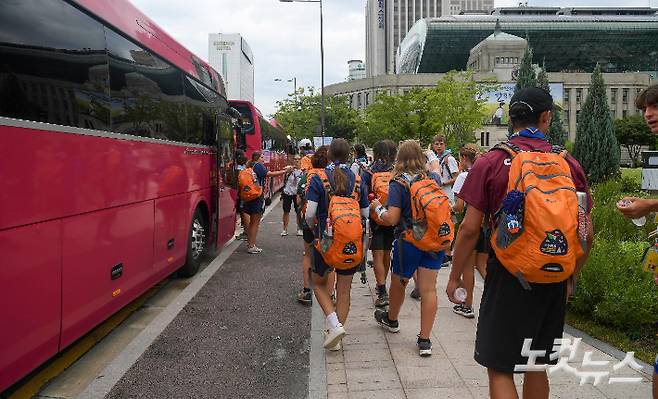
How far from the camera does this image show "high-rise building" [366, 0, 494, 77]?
171375 mm

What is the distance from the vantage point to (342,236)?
464cm

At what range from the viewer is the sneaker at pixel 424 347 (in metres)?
4.75

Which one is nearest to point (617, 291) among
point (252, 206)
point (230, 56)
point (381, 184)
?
point (381, 184)

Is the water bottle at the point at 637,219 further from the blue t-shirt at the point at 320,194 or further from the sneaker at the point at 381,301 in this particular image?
the sneaker at the point at 381,301

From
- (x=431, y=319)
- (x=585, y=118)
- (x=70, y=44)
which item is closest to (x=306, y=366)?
(x=431, y=319)

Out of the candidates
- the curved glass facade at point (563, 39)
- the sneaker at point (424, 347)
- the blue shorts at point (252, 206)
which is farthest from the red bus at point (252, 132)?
the curved glass facade at point (563, 39)

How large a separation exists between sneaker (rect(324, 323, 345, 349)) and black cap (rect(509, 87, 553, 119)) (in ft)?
8.74

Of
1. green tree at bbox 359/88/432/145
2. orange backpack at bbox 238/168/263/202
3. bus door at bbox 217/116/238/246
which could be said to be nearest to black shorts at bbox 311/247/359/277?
bus door at bbox 217/116/238/246

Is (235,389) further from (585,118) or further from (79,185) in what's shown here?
(585,118)

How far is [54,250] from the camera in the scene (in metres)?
3.88

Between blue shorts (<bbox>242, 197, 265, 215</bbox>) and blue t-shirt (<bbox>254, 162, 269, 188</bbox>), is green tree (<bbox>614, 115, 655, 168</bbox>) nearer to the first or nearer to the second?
blue t-shirt (<bbox>254, 162, 269, 188</bbox>)

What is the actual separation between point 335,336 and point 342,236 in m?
0.92

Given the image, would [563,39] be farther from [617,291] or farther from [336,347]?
[336,347]

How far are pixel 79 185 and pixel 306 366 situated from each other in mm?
2417
